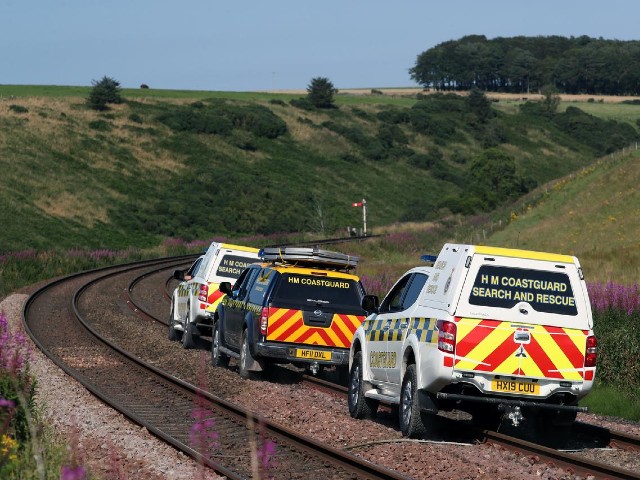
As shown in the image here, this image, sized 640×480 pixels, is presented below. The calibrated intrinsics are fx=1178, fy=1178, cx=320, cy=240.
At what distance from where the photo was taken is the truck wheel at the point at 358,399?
14.9m

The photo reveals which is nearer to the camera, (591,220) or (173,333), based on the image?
(173,333)

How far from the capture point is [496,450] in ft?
40.9

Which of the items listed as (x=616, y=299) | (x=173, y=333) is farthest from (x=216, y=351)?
(x=616, y=299)

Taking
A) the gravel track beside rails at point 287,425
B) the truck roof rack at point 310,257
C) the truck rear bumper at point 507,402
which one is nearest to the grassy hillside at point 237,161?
the truck roof rack at point 310,257

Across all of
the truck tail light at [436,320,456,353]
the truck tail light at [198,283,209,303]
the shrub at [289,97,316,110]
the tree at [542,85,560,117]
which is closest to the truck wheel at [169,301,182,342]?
the truck tail light at [198,283,209,303]

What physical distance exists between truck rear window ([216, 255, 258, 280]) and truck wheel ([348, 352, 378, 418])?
829cm

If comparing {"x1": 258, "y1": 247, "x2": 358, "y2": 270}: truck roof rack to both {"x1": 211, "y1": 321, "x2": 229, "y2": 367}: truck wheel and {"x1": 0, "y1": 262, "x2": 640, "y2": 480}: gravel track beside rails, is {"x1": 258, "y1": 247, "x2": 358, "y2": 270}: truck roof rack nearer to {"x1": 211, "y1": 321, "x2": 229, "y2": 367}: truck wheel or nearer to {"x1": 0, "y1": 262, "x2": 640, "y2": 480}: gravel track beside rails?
{"x1": 0, "y1": 262, "x2": 640, "y2": 480}: gravel track beside rails

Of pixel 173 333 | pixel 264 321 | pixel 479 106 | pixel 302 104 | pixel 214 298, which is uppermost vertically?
pixel 302 104

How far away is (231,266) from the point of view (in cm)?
2377

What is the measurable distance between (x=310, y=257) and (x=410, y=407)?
20.2ft

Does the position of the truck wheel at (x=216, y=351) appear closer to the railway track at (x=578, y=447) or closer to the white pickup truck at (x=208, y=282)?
the white pickup truck at (x=208, y=282)

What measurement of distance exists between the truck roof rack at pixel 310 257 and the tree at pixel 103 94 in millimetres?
92980

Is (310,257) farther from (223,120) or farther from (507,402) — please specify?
(223,120)

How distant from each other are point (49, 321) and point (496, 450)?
64.7 feet
